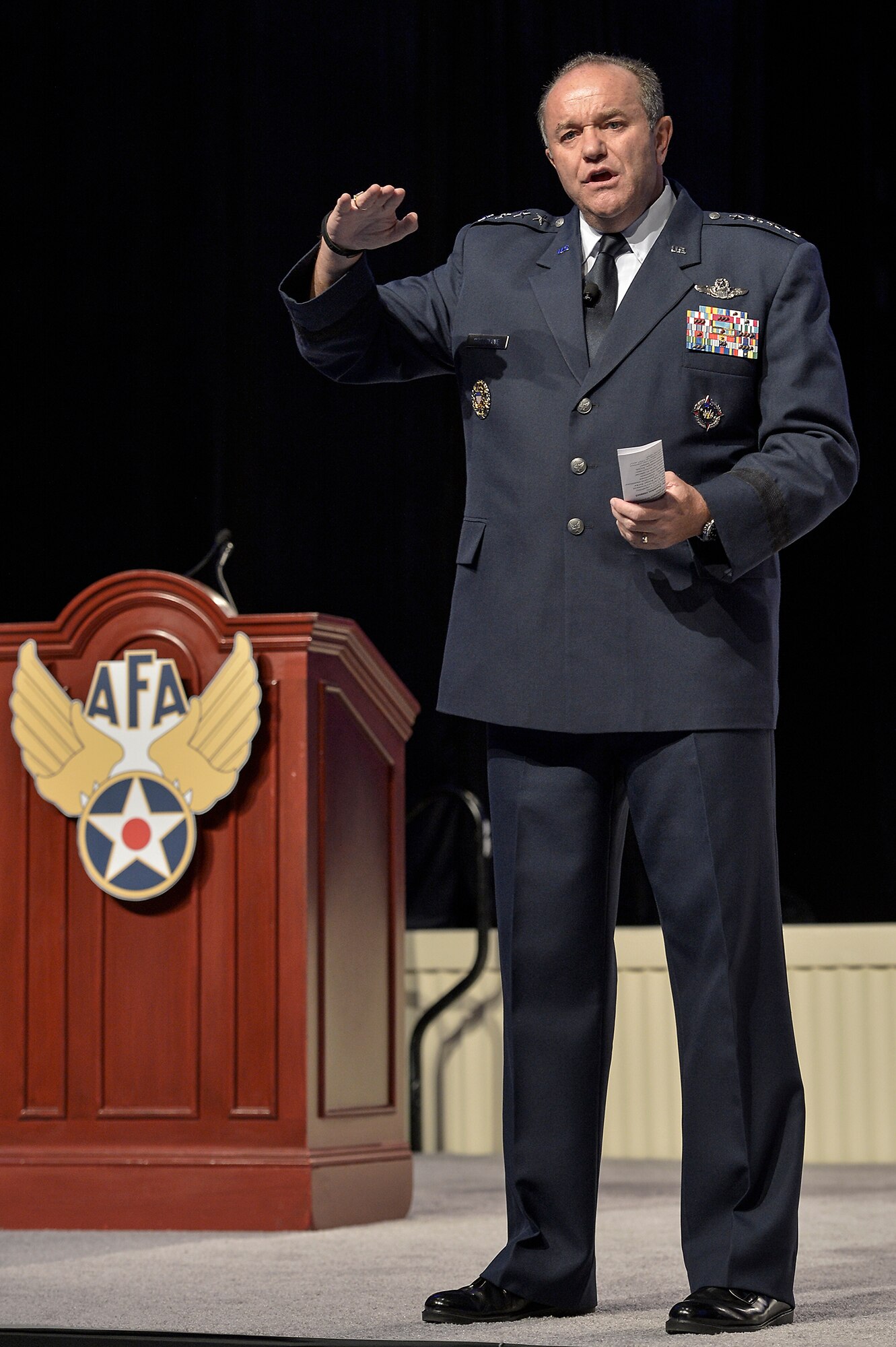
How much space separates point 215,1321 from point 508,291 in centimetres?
113

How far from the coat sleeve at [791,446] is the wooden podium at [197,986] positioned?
3.84 ft

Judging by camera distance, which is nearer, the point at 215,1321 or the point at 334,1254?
the point at 215,1321

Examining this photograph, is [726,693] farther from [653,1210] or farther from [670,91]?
[670,91]

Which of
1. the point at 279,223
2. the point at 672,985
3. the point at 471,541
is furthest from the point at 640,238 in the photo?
the point at 279,223

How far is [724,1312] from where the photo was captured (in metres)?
1.83

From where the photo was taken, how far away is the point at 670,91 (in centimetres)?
468

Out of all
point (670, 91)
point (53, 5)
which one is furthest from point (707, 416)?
point (53, 5)

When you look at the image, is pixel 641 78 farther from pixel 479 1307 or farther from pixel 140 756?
pixel 140 756

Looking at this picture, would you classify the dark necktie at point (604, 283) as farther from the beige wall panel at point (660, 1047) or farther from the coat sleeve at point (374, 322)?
the beige wall panel at point (660, 1047)

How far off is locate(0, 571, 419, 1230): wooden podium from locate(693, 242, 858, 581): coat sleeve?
117 cm

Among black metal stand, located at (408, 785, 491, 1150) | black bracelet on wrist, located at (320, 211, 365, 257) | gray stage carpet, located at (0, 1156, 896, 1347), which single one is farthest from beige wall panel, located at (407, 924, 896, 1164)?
black bracelet on wrist, located at (320, 211, 365, 257)

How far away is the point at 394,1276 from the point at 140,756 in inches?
38.9

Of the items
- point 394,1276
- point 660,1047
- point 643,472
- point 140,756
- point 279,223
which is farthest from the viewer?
point 279,223

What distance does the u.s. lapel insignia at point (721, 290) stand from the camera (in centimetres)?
199
